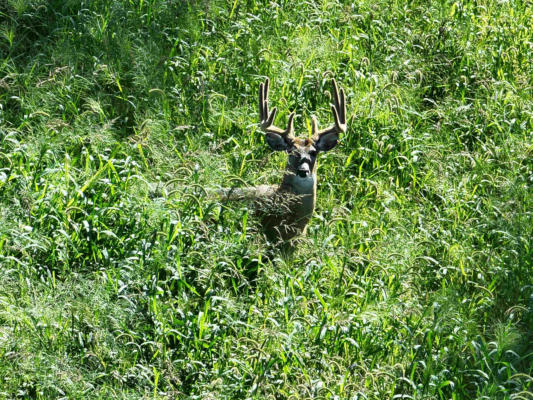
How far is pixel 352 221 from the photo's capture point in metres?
9.16

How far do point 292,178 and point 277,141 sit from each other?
353 mm

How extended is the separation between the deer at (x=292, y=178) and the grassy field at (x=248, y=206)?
0.19 meters

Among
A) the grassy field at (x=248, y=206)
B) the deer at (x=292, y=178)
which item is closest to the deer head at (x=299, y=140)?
the deer at (x=292, y=178)

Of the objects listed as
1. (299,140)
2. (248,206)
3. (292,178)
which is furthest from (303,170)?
(248,206)

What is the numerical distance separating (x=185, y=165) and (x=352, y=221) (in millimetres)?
1444

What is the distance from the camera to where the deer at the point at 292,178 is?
8930mm

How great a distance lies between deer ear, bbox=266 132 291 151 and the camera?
9.12 metres

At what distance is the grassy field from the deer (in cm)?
19

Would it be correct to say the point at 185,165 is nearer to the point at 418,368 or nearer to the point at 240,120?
the point at 240,120

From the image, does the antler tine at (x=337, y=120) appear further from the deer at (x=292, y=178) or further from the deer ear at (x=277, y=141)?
the deer ear at (x=277, y=141)

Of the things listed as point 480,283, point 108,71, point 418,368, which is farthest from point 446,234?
point 108,71

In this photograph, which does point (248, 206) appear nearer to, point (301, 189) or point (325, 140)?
point (301, 189)

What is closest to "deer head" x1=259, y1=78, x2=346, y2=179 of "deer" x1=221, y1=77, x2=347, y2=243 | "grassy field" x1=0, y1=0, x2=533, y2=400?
"deer" x1=221, y1=77, x2=347, y2=243

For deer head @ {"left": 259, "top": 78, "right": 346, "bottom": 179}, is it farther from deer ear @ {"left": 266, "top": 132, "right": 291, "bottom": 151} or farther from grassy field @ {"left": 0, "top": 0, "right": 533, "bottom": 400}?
grassy field @ {"left": 0, "top": 0, "right": 533, "bottom": 400}
